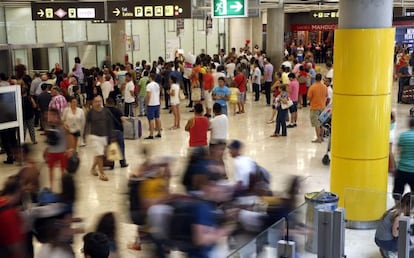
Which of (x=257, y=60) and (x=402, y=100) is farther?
(x=257, y=60)

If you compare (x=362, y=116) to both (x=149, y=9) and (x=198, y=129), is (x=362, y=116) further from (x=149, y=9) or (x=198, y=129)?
(x=149, y=9)

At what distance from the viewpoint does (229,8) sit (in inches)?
617

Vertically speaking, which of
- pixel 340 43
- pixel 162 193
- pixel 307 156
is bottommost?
pixel 307 156

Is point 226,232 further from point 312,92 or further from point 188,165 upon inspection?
point 312,92

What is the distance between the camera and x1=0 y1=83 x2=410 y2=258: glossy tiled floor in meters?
8.48

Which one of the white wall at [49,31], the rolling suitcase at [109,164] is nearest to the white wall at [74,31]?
the white wall at [49,31]

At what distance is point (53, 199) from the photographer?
666cm

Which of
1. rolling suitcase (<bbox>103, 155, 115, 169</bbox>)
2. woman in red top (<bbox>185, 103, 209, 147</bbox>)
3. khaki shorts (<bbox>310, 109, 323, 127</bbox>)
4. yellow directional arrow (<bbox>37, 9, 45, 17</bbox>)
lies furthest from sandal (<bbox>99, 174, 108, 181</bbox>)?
yellow directional arrow (<bbox>37, 9, 45, 17</bbox>)

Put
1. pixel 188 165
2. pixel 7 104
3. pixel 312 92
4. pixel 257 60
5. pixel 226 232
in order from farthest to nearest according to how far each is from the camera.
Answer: pixel 257 60
pixel 312 92
pixel 7 104
pixel 188 165
pixel 226 232

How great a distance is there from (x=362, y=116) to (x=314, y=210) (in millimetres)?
2299

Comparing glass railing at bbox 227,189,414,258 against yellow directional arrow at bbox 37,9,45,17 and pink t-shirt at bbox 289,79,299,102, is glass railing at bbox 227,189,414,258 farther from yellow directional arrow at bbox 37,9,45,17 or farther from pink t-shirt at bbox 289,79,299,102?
yellow directional arrow at bbox 37,9,45,17

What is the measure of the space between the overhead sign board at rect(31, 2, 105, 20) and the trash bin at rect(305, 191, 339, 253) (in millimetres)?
11543

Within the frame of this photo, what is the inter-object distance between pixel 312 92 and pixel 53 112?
664 centimetres

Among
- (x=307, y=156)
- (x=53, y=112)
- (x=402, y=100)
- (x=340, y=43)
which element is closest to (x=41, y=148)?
(x=53, y=112)
